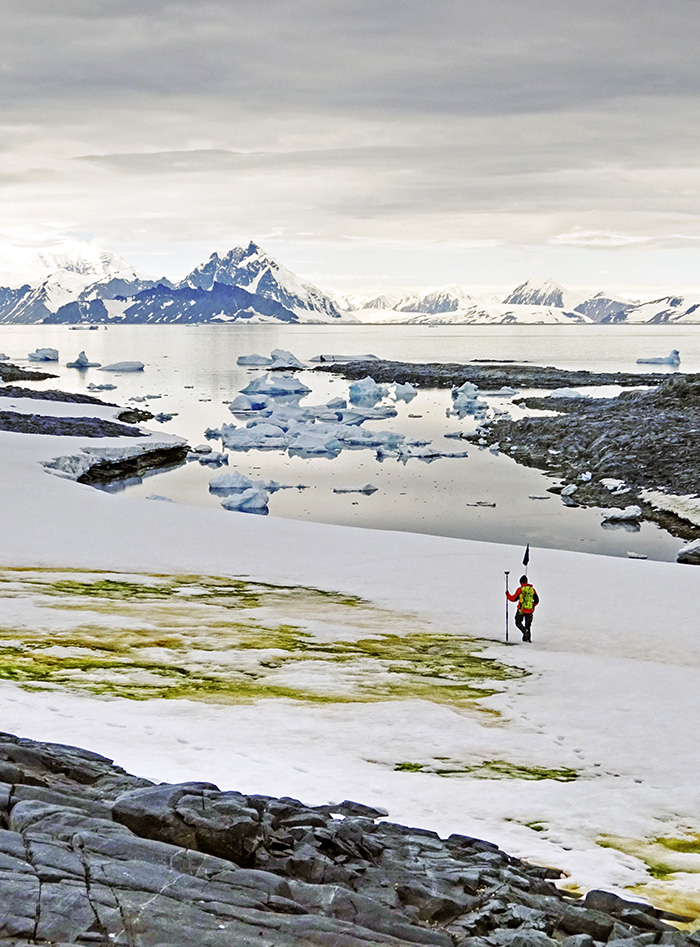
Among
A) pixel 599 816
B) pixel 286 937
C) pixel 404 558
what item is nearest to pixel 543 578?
pixel 404 558

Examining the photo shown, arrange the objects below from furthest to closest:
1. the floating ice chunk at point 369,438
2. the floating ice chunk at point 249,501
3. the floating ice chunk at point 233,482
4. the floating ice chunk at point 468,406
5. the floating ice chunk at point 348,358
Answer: the floating ice chunk at point 348,358 < the floating ice chunk at point 468,406 < the floating ice chunk at point 369,438 < the floating ice chunk at point 233,482 < the floating ice chunk at point 249,501

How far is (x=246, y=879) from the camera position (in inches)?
255

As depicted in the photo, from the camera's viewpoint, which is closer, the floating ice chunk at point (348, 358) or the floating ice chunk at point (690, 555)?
the floating ice chunk at point (690, 555)

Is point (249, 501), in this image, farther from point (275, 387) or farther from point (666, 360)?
point (666, 360)

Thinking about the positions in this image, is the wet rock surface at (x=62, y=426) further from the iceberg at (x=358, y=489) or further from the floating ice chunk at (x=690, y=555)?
the floating ice chunk at (x=690, y=555)

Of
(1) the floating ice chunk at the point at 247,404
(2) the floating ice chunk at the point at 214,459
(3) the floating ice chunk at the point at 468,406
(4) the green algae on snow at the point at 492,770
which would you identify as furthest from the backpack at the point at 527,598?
(1) the floating ice chunk at the point at 247,404

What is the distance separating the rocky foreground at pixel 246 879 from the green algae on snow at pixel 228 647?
414 cm

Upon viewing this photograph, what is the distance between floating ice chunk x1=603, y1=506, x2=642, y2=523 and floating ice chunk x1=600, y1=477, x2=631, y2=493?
2972mm

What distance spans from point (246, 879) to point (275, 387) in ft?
218

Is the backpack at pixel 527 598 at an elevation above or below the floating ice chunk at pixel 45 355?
below

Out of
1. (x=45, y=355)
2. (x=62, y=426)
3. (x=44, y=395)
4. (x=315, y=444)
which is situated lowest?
(x=315, y=444)

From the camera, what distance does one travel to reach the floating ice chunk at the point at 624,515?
103ft

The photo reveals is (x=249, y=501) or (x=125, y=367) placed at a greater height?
(x=125, y=367)

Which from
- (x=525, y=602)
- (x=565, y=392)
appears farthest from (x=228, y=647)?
(x=565, y=392)
